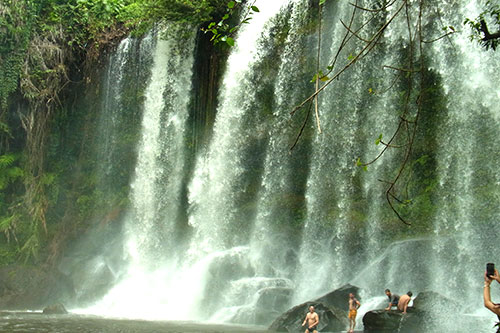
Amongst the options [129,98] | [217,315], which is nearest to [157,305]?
[217,315]

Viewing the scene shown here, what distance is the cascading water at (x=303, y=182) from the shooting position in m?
13.4

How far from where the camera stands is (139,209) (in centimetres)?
1831

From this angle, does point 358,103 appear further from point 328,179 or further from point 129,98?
point 129,98

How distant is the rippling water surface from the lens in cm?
1054

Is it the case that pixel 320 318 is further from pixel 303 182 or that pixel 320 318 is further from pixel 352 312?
pixel 303 182

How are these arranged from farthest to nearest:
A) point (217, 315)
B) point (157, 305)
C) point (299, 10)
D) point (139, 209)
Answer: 1. point (139, 209)
2. point (299, 10)
3. point (157, 305)
4. point (217, 315)

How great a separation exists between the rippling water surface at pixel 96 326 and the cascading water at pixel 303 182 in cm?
138

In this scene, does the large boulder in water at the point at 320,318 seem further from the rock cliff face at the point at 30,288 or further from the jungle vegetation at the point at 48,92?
the jungle vegetation at the point at 48,92

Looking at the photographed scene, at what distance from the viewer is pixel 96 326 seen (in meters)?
11.2

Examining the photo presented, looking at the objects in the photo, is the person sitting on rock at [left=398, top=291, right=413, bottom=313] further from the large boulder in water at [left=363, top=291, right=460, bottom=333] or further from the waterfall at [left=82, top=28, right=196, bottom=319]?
the waterfall at [left=82, top=28, right=196, bottom=319]

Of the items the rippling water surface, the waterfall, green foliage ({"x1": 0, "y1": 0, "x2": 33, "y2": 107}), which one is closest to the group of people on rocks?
the rippling water surface

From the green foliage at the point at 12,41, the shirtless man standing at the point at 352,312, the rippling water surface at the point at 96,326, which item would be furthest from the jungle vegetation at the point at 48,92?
the shirtless man standing at the point at 352,312

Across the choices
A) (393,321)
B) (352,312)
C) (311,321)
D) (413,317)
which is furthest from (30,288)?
(413,317)

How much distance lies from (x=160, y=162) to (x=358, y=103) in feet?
23.3
